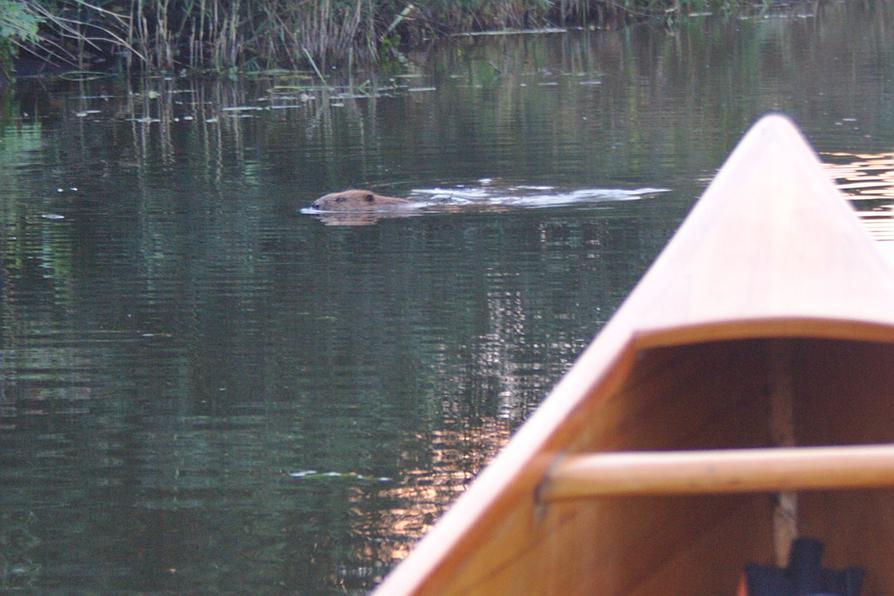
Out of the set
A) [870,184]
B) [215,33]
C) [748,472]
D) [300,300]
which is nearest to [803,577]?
[748,472]

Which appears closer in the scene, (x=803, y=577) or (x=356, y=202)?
(x=803, y=577)

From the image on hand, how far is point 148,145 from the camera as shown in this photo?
14.6 m

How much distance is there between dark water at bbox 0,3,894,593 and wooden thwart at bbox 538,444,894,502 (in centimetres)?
172

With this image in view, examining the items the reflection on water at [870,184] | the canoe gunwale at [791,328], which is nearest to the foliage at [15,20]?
the reflection on water at [870,184]

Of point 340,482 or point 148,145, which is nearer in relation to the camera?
point 340,482

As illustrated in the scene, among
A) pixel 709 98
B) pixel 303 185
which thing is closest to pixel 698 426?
pixel 303 185

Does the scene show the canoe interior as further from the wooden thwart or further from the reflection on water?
the reflection on water

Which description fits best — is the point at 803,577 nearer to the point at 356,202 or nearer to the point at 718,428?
the point at 718,428

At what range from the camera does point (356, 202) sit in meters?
10.5

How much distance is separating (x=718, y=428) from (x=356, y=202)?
6.78 m

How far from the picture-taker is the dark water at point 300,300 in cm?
489

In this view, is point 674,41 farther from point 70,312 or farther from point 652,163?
point 70,312

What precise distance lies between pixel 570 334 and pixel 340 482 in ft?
6.50

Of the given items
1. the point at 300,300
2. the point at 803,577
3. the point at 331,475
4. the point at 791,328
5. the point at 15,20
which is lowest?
the point at 331,475
